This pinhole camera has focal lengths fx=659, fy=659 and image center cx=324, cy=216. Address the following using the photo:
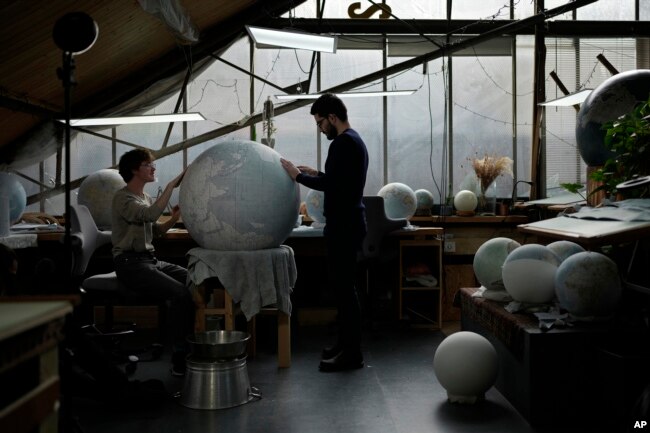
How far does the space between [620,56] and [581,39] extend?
1.83 feet

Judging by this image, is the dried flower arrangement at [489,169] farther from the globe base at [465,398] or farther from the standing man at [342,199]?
the globe base at [465,398]

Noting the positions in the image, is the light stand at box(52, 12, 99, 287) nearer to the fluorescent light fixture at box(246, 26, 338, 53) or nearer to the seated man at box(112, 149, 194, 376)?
the seated man at box(112, 149, 194, 376)

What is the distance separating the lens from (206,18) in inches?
278

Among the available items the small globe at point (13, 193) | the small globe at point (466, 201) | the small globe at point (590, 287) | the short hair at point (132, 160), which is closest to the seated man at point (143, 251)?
the short hair at point (132, 160)

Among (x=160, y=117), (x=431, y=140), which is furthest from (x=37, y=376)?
(x=431, y=140)

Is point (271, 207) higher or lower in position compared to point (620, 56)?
lower

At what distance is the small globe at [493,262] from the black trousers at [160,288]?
1892 mm

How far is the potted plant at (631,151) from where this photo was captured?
3705 millimetres

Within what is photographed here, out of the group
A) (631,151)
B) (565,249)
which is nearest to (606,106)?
(631,151)

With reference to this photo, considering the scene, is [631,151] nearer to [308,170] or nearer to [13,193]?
[308,170]

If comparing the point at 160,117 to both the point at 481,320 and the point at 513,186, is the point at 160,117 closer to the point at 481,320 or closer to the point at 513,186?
the point at 481,320

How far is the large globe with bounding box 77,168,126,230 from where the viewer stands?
592 centimetres

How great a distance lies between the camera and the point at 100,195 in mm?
5918

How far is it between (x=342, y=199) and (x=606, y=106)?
6.20ft
